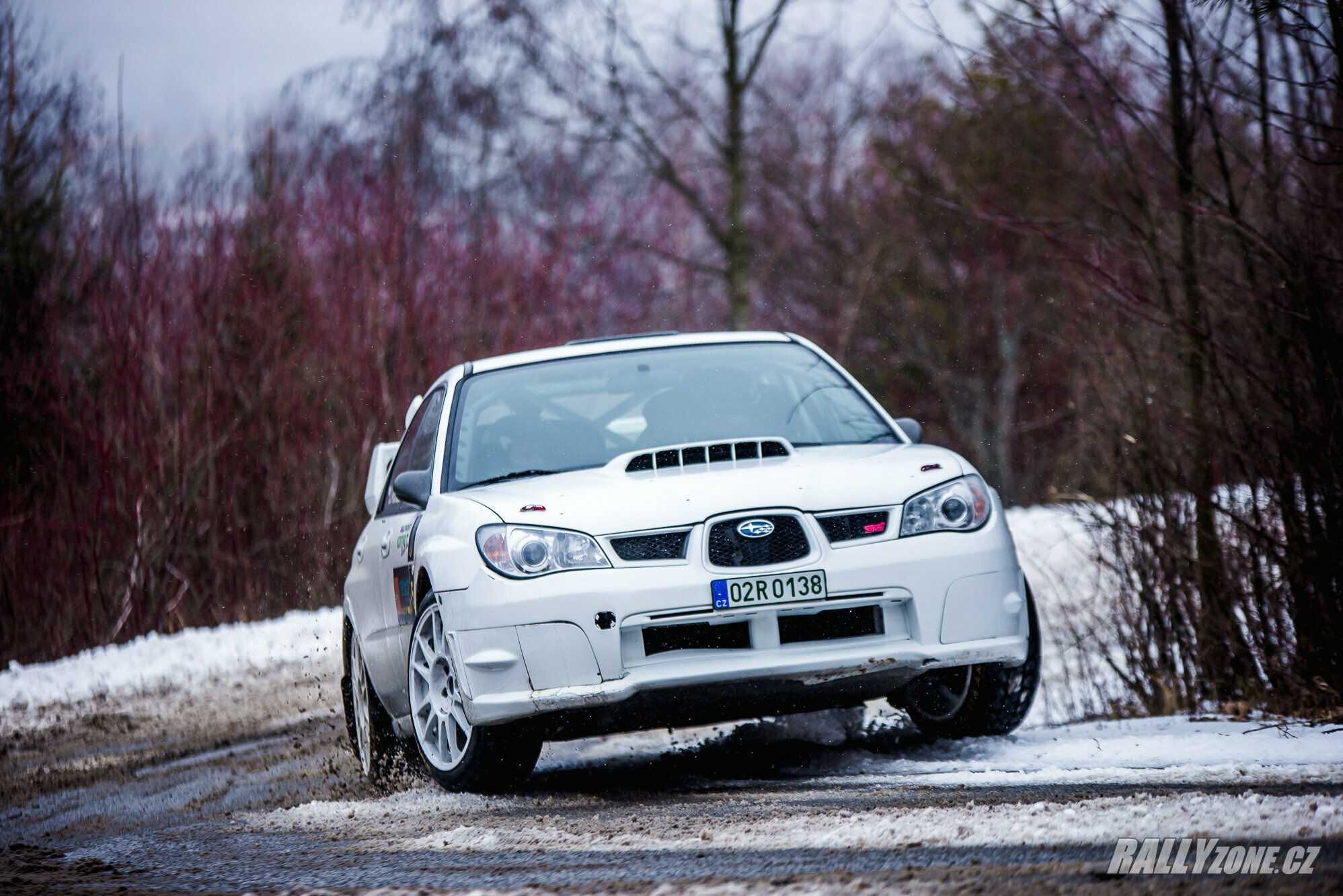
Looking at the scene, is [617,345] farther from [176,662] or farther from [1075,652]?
[176,662]

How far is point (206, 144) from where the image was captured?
19.1 metres

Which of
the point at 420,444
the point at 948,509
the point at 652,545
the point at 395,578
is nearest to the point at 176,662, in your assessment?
the point at 420,444

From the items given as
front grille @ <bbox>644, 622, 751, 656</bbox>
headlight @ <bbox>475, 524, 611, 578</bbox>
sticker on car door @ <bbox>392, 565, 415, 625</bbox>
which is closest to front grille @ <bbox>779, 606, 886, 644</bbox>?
front grille @ <bbox>644, 622, 751, 656</bbox>

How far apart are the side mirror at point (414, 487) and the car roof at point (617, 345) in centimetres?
70

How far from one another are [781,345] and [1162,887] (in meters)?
4.19

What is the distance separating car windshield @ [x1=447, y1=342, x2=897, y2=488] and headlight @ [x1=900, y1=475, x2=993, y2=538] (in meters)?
0.81

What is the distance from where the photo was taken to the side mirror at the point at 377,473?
306 inches

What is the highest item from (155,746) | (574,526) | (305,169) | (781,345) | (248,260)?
(305,169)

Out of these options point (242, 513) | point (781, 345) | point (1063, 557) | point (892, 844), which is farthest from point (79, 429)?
point (892, 844)

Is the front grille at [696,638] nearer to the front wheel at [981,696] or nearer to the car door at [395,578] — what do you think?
the front wheel at [981,696]

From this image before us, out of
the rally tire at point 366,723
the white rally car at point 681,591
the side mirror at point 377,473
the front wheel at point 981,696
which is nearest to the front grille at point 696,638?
the white rally car at point 681,591

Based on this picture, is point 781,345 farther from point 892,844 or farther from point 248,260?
point 248,260

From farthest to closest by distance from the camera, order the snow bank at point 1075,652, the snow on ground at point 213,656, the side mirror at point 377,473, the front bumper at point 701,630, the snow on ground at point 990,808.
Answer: the snow on ground at point 213,656 < the snow bank at point 1075,652 < the side mirror at point 377,473 < the front bumper at point 701,630 < the snow on ground at point 990,808

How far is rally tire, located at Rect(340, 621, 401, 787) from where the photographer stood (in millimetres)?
6453
